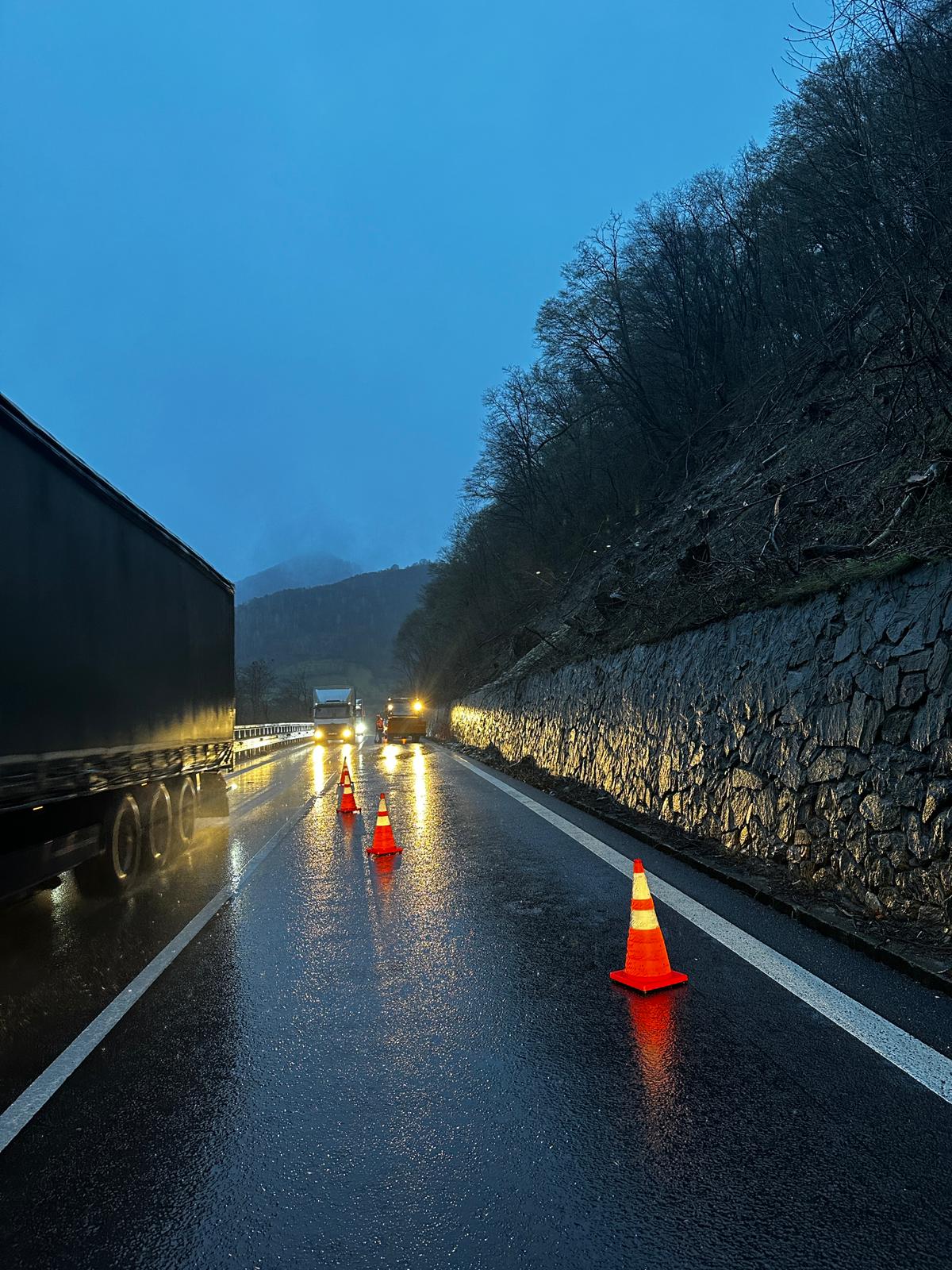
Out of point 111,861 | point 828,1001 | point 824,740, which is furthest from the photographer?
point 111,861

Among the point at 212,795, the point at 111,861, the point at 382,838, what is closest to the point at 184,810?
the point at 212,795

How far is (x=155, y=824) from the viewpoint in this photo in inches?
412

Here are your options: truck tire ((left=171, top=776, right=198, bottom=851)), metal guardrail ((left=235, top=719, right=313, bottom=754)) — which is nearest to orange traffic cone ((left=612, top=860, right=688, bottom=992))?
truck tire ((left=171, top=776, right=198, bottom=851))

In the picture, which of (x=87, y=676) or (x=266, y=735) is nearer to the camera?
(x=87, y=676)

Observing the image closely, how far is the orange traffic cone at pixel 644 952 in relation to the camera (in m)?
5.65

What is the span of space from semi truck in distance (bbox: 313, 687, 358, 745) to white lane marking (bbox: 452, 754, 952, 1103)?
45394 millimetres

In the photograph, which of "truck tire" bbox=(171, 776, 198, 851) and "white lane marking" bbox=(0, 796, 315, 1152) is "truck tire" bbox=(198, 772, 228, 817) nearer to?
"truck tire" bbox=(171, 776, 198, 851)

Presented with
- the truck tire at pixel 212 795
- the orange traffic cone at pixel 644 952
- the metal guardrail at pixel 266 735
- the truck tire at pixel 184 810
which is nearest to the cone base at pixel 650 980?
the orange traffic cone at pixel 644 952

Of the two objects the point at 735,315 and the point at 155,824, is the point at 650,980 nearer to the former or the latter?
the point at 155,824

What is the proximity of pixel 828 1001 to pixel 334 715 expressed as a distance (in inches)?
2028

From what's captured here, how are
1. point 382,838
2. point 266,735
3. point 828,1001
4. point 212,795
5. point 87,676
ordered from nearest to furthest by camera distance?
point 828,1001 < point 87,676 < point 382,838 < point 212,795 < point 266,735

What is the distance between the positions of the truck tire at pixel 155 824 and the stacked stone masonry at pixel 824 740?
6.09 meters

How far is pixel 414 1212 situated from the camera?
3.20 metres

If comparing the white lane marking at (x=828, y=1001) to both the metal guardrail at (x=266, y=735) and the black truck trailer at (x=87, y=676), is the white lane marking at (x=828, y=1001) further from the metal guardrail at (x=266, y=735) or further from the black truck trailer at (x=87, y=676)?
the metal guardrail at (x=266, y=735)
